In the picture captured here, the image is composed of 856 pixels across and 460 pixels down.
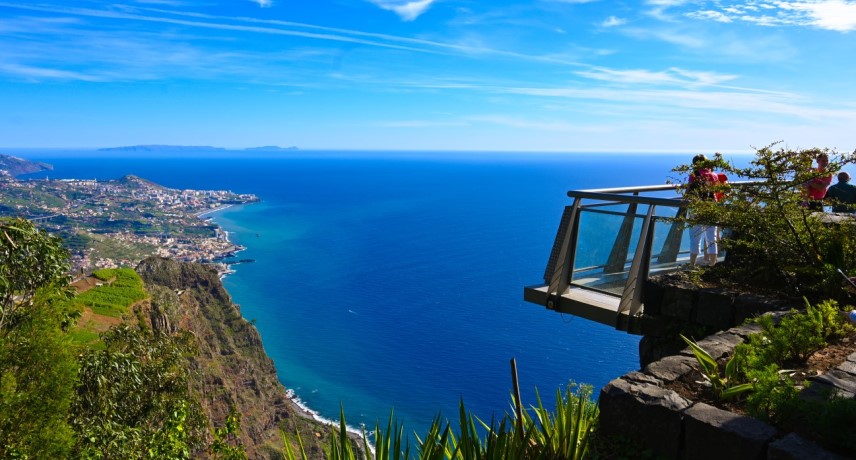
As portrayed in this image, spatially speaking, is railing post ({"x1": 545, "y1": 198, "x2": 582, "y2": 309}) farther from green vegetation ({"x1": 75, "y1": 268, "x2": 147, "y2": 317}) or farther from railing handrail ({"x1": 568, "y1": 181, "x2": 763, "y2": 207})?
green vegetation ({"x1": 75, "y1": 268, "x2": 147, "y2": 317})

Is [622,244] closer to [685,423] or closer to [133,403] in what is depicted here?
[685,423]

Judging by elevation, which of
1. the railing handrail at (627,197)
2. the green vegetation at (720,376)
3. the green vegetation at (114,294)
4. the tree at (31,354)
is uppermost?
the railing handrail at (627,197)

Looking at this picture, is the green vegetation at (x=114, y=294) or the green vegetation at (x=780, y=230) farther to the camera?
the green vegetation at (x=114, y=294)

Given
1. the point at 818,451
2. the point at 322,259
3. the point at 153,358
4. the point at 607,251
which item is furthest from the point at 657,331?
the point at 322,259

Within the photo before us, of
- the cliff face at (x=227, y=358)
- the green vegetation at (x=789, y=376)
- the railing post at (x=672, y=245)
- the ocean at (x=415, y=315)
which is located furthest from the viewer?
the ocean at (x=415, y=315)

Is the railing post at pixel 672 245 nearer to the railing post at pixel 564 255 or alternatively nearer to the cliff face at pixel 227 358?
the railing post at pixel 564 255

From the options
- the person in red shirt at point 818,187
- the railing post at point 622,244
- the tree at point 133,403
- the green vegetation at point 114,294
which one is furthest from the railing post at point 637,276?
the green vegetation at point 114,294

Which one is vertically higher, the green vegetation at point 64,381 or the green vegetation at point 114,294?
the green vegetation at point 64,381

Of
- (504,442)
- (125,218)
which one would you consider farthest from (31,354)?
(125,218)

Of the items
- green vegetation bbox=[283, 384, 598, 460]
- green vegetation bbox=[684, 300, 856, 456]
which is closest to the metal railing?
green vegetation bbox=[684, 300, 856, 456]
